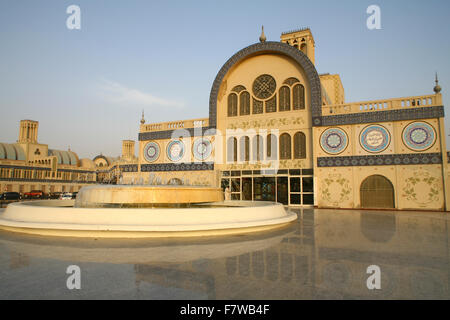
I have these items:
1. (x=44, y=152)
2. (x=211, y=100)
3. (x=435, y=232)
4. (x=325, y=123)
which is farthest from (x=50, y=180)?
(x=435, y=232)

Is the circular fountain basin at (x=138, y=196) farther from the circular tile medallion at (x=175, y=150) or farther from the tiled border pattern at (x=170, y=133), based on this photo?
the circular tile medallion at (x=175, y=150)

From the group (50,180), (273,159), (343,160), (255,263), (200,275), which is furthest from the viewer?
(50,180)

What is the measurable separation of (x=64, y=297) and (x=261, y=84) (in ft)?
72.2

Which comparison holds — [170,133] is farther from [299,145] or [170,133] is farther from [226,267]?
[226,267]

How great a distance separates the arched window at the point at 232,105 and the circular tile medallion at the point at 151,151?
26.0ft

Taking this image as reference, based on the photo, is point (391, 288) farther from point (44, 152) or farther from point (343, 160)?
point (44, 152)

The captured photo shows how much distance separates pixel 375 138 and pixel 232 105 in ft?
36.9

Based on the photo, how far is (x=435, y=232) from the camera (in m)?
8.65

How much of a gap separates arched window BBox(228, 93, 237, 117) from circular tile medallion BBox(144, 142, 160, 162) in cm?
793

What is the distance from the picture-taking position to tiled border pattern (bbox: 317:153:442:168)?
692 inches

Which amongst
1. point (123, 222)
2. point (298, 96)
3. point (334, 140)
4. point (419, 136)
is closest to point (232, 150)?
point (298, 96)

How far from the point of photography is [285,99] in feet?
73.2

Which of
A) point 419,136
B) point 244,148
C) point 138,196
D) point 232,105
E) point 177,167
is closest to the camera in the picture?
point 138,196

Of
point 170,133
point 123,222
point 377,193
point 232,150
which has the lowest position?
point 123,222
